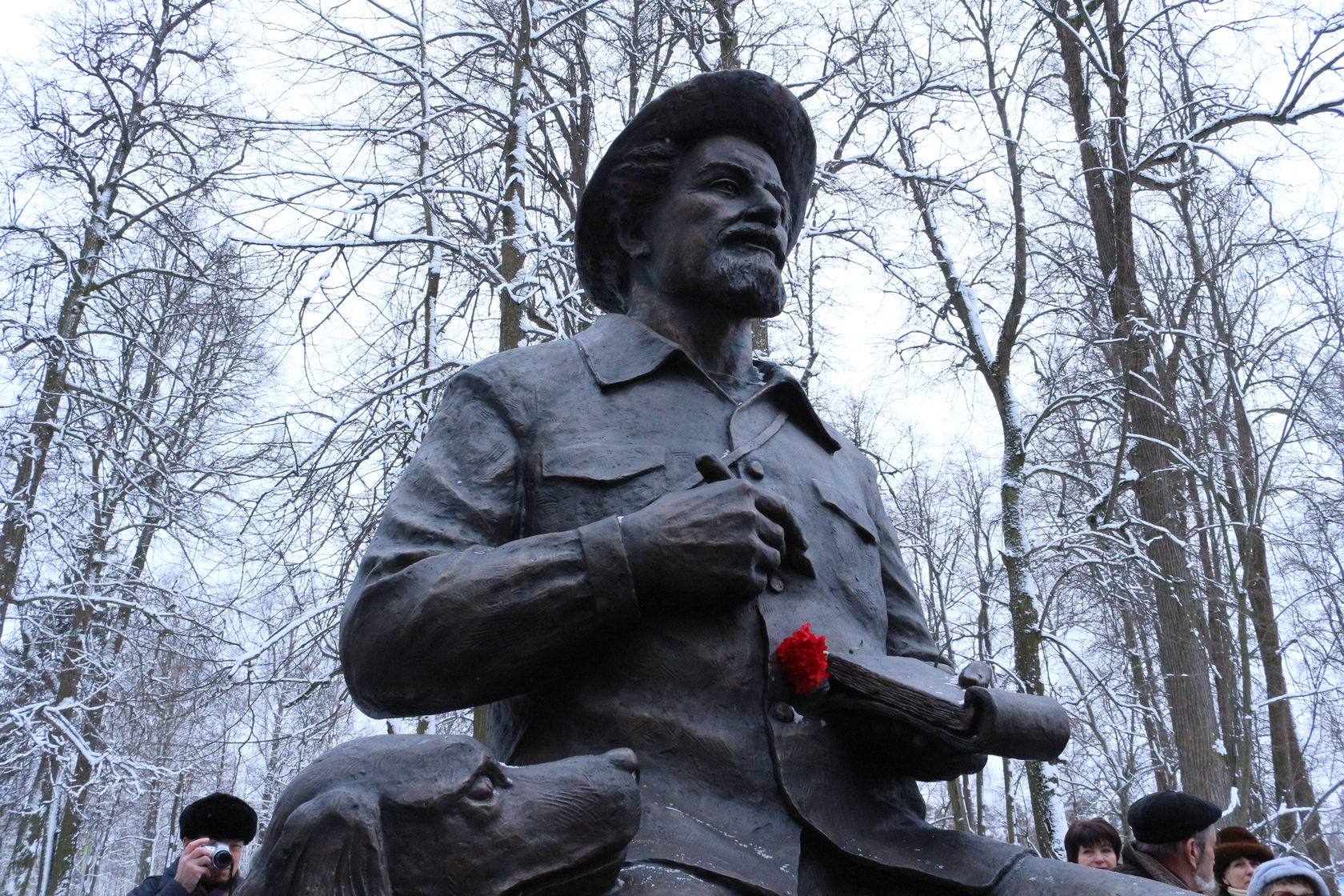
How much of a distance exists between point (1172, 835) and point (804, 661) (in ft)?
10.3

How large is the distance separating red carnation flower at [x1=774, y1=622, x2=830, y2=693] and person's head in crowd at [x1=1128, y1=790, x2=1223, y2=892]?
9.85 feet

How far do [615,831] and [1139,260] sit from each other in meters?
12.3

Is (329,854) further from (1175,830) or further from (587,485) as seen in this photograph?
(1175,830)

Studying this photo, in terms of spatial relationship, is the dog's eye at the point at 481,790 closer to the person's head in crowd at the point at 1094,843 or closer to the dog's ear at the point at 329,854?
the dog's ear at the point at 329,854

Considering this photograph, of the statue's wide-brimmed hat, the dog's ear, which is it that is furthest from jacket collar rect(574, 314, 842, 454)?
the dog's ear

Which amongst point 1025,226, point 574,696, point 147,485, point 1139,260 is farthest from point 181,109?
point 574,696

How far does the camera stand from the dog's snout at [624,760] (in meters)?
1.79

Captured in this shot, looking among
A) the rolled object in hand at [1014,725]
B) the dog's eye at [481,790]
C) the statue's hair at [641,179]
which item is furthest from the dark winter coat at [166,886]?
the rolled object in hand at [1014,725]

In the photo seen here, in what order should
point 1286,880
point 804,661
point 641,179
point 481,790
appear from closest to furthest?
point 481,790 < point 804,661 < point 641,179 < point 1286,880

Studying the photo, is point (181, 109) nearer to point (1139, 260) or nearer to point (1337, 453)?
point (1139, 260)

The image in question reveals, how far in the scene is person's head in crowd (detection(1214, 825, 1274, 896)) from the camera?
4918 millimetres

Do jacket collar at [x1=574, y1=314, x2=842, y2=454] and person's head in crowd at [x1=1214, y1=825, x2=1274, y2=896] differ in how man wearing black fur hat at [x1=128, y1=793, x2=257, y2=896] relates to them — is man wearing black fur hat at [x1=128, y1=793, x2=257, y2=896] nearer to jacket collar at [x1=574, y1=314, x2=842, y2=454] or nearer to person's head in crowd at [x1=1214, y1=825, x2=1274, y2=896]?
jacket collar at [x1=574, y1=314, x2=842, y2=454]

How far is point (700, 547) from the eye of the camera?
2008mm

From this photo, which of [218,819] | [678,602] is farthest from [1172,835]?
[218,819]
